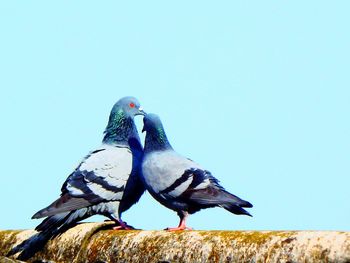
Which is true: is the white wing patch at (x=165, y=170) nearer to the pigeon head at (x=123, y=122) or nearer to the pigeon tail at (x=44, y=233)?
the pigeon tail at (x=44, y=233)

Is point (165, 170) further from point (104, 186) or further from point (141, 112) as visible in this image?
point (141, 112)

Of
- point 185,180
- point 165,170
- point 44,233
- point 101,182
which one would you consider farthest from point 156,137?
point 44,233

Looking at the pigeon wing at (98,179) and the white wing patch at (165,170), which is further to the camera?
the pigeon wing at (98,179)

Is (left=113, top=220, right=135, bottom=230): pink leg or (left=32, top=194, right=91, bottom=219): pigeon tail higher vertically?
(left=32, top=194, right=91, bottom=219): pigeon tail

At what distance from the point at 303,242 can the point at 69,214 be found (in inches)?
148

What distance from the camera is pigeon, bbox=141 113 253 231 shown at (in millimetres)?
9008

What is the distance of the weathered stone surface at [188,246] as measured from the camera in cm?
627

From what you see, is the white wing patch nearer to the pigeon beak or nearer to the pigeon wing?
the pigeon wing

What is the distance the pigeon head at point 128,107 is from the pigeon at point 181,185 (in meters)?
1.33

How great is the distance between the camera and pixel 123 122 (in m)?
10.8

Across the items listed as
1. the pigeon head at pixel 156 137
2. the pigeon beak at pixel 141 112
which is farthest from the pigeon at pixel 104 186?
the pigeon head at pixel 156 137

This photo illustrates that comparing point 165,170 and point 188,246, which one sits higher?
point 165,170

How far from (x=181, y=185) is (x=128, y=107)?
81.7 inches

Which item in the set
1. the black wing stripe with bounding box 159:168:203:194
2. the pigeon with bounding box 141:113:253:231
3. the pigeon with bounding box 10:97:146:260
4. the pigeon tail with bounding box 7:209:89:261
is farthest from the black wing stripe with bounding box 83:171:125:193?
the black wing stripe with bounding box 159:168:203:194
